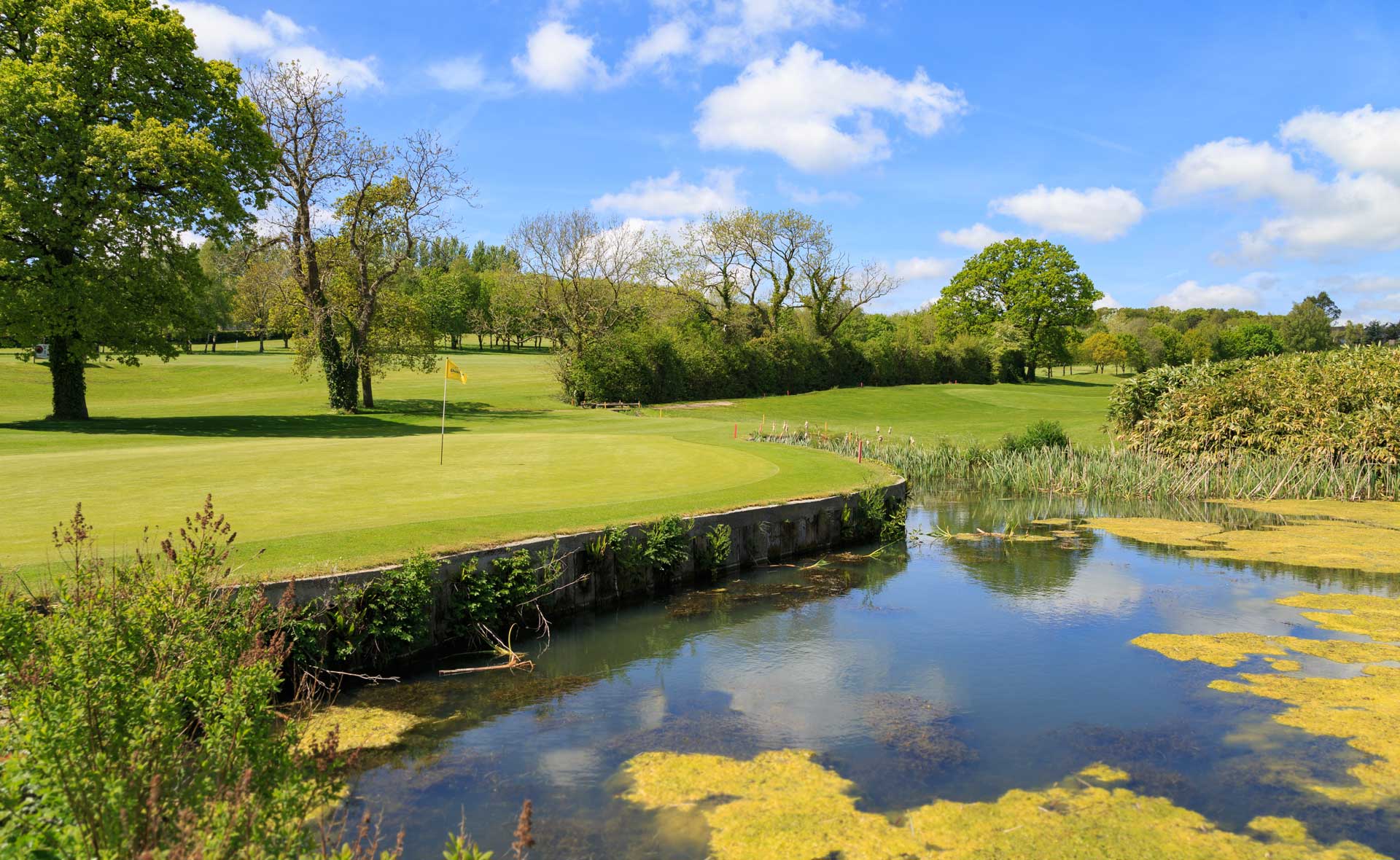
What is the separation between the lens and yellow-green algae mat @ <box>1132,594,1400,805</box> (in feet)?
23.6

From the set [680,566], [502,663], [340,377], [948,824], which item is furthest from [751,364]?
[948,824]

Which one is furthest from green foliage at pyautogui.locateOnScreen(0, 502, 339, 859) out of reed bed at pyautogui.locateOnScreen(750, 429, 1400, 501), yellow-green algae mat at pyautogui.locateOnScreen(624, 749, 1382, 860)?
reed bed at pyautogui.locateOnScreen(750, 429, 1400, 501)

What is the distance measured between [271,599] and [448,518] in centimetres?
341

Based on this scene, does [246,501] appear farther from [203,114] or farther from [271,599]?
[203,114]

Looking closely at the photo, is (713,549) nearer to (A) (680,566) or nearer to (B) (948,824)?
(A) (680,566)

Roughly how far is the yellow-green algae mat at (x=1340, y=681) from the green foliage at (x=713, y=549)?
5.84 metres

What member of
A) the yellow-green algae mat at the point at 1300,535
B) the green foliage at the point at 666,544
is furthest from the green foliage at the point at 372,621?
the yellow-green algae mat at the point at 1300,535

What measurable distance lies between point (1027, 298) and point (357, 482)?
72.1 meters

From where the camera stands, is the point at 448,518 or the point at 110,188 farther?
the point at 110,188

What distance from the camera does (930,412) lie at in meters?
47.5

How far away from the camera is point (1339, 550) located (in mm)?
15445

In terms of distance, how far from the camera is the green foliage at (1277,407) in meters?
22.3

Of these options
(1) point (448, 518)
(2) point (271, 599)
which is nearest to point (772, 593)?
(1) point (448, 518)

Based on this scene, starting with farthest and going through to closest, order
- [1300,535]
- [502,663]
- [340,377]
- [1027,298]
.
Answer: [1027,298] < [340,377] < [1300,535] < [502,663]
